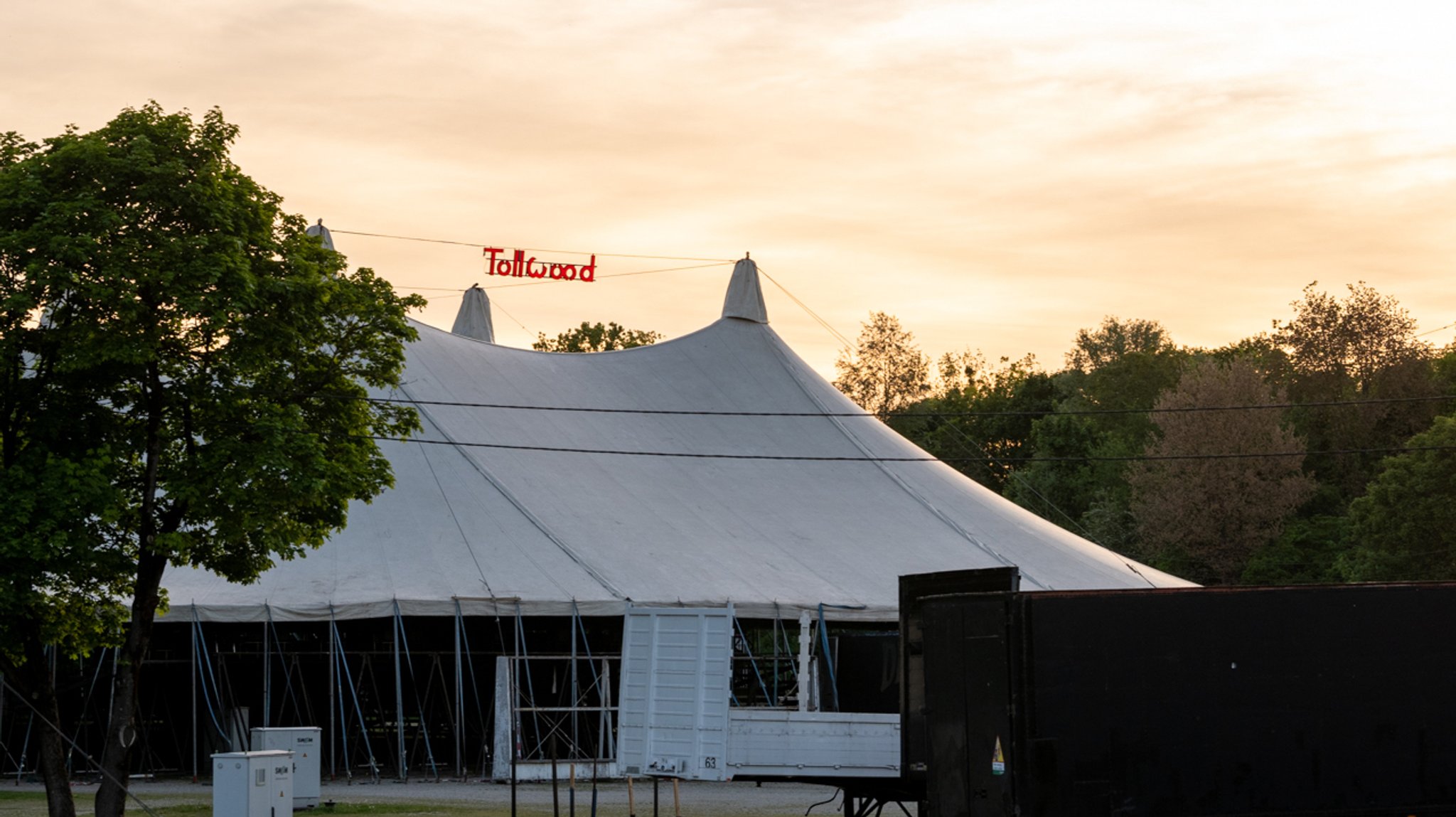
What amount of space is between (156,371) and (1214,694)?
10.1 metres

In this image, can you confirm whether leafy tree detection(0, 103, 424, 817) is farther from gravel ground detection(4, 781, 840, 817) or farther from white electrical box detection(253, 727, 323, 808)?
gravel ground detection(4, 781, 840, 817)

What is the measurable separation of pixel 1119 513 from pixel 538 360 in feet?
121

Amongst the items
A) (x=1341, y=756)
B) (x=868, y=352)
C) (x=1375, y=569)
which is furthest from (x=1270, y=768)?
(x=868, y=352)

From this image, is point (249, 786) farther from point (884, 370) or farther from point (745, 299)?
point (884, 370)

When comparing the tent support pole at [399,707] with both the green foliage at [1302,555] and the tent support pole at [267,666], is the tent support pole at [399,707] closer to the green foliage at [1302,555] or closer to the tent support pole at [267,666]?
the tent support pole at [267,666]

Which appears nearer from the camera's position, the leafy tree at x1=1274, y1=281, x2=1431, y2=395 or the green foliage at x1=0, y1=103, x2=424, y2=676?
the green foliage at x1=0, y1=103, x2=424, y2=676

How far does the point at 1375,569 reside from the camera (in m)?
48.8

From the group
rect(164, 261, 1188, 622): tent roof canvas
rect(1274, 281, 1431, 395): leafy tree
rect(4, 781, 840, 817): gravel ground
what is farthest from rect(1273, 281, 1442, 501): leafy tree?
rect(4, 781, 840, 817): gravel ground

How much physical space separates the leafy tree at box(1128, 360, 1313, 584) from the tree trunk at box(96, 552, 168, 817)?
4539cm

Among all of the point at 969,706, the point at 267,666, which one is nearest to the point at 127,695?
the point at 267,666

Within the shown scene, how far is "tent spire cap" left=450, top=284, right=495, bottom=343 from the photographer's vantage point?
43.8 m

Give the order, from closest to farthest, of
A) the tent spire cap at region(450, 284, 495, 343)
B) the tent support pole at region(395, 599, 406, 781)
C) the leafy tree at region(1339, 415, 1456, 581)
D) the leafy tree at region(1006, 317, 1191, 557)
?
1. the tent support pole at region(395, 599, 406, 781)
2. the tent spire cap at region(450, 284, 495, 343)
3. the leafy tree at region(1339, 415, 1456, 581)
4. the leafy tree at region(1006, 317, 1191, 557)

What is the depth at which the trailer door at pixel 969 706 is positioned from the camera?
11.1m

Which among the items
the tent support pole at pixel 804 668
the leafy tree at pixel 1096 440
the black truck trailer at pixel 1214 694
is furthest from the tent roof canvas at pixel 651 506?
the leafy tree at pixel 1096 440
